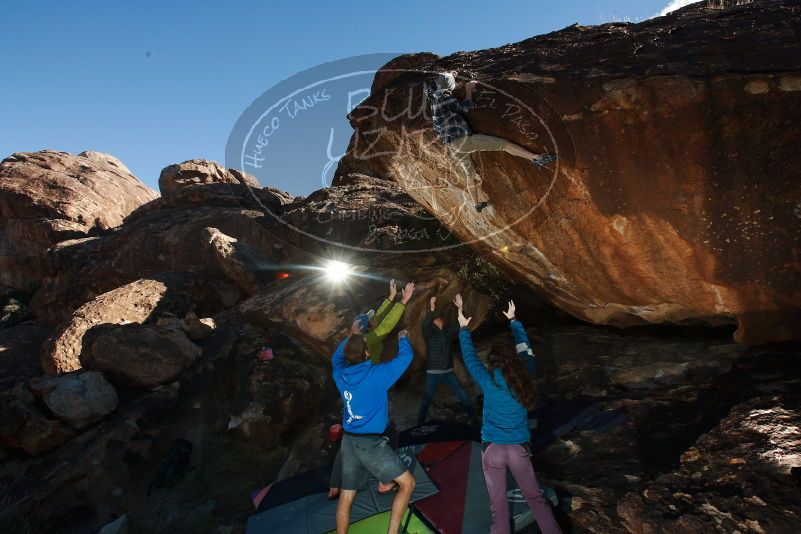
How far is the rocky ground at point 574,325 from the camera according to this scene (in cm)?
396

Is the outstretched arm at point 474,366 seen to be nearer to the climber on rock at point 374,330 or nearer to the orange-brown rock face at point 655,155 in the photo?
the climber on rock at point 374,330

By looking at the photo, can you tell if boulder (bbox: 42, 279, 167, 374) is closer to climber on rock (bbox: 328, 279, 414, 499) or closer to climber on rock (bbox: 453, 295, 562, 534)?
climber on rock (bbox: 328, 279, 414, 499)

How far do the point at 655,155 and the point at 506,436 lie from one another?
3561 mm

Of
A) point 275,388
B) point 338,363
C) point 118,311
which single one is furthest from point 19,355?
point 338,363

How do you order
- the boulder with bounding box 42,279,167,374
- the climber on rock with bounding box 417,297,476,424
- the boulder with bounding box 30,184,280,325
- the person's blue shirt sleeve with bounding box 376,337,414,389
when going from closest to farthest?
the person's blue shirt sleeve with bounding box 376,337,414,389
the climber on rock with bounding box 417,297,476,424
the boulder with bounding box 42,279,167,374
the boulder with bounding box 30,184,280,325

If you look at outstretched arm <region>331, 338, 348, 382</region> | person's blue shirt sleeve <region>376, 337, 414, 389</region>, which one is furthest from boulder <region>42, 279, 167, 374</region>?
person's blue shirt sleeve <region>376, 337, 414, 389</region>

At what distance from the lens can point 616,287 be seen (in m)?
5.75

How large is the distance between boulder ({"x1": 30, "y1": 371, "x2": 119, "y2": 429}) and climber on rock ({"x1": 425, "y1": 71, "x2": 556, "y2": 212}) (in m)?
7.58

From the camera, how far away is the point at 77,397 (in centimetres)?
690

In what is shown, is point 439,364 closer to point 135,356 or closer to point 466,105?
point 466,105

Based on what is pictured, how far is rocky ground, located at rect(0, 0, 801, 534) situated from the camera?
156 inches

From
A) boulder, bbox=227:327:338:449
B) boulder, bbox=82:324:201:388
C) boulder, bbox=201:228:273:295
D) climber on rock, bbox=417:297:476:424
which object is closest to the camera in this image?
climber on rock, bbox=417:297:476:424

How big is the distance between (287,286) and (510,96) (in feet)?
20.5

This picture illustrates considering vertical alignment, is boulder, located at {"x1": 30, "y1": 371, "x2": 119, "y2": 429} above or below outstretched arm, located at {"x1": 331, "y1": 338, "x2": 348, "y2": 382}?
below
